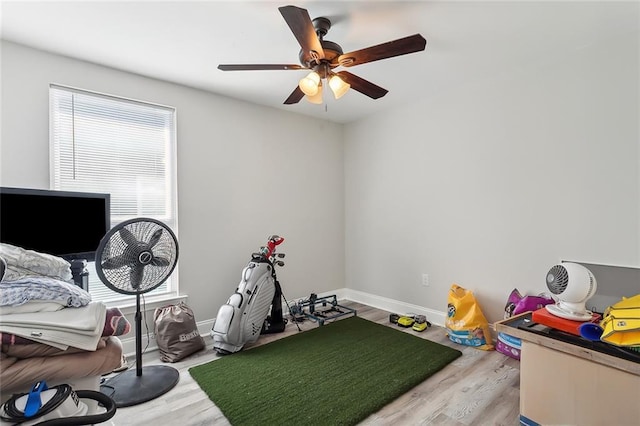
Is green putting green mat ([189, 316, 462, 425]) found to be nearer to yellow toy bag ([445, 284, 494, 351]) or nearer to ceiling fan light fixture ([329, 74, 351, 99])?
yellow toy bag ([445, 284, 494, 351])

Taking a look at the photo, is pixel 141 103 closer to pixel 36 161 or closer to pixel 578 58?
pixel 36 161

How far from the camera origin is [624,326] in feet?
4.49

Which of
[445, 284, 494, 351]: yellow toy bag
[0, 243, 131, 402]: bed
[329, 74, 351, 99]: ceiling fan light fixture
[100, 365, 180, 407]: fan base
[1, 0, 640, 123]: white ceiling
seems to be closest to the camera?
[0, 243, 131, 402]: bed

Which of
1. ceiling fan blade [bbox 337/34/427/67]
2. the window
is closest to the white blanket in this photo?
the window

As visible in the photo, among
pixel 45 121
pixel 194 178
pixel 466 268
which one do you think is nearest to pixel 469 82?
pixel 466 268

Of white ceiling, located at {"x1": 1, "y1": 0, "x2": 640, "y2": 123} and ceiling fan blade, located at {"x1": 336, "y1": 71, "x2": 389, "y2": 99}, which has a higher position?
white ceiling, located at {"x1": 1, "y1": 0, "x2": 640, "y2": 123}

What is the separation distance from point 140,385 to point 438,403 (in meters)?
1.90

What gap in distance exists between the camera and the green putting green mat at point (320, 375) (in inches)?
68.9

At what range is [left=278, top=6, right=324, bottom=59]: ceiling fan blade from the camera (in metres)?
1.38

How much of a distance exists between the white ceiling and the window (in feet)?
1.06

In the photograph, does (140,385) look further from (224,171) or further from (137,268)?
(224,171)

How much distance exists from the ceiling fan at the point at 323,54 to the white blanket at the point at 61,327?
4.89 feet

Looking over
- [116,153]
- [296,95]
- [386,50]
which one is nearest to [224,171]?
[116,153]

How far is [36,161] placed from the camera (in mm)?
2125
